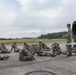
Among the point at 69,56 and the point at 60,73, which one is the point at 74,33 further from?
the point at 60,73

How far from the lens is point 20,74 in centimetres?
1120

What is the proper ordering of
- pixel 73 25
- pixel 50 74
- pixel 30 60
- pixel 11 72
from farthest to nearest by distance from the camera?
1. pixel 73 25
2. pixel 30 60
3. pixel 11 72
4. pixel 50 74

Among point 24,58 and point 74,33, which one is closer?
point 24,58

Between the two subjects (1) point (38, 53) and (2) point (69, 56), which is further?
(1) point (38, 53)

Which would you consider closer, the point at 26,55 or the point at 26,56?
the point at 26,56

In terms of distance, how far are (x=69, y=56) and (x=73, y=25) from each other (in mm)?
2883

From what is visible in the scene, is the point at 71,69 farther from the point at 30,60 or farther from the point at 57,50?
the point at 57,50

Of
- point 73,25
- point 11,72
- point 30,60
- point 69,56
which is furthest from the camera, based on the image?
point 73,25

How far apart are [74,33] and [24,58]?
5707mm

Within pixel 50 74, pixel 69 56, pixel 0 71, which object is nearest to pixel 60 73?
pixel 50 74

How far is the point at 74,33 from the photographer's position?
1962cm

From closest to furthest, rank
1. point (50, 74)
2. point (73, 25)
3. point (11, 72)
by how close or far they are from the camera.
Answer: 1. point (50, 74)
2. point (11, 72)
3. point (73, 25)

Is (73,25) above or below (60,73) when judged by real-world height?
above

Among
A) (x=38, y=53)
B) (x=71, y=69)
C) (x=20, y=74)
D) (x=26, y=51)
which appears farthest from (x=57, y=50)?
(x=20, y=74)
